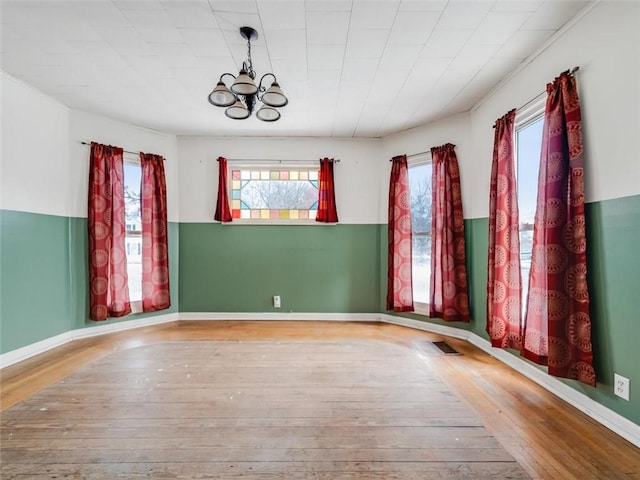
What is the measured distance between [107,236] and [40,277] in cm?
74

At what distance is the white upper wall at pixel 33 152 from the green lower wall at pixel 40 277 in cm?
15

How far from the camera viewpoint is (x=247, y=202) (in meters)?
4.29

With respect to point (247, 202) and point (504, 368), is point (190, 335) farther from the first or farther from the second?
point (504, 368)

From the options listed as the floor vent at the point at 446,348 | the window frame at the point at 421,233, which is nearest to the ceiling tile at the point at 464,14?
the window frame at the point at 421,233

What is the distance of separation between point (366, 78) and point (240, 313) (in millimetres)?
3391

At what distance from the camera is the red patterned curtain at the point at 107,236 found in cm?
343

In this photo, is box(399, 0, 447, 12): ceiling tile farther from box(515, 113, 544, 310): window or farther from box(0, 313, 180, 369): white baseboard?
box(0, 313, 180, 369): white baseboard

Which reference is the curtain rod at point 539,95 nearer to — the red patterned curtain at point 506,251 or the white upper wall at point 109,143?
the red patterned curtain at point 506,251

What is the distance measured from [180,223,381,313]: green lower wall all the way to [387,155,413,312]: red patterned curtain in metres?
0.36

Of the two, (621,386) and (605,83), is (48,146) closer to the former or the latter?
(605,83)

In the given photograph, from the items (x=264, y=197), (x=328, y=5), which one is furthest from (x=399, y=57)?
(x=264, y=197)

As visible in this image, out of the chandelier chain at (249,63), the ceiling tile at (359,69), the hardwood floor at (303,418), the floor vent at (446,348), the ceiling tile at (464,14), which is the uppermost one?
the ceiling tile at (359,69)

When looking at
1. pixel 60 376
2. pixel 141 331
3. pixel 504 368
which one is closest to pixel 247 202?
pixel 141 331

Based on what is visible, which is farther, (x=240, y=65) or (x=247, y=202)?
(x=247, y=202)
